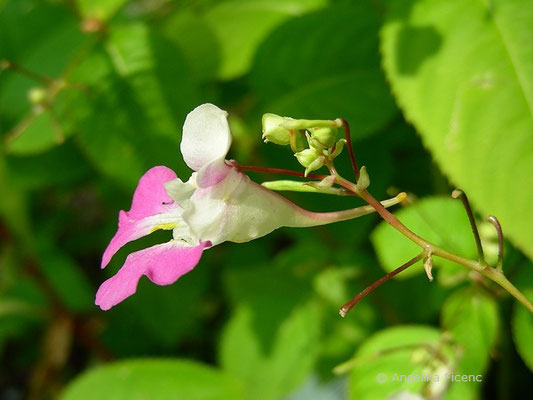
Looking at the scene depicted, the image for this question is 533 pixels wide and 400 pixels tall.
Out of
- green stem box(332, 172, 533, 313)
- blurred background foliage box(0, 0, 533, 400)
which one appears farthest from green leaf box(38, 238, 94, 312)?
green stem box(332, 172, 533, 313)

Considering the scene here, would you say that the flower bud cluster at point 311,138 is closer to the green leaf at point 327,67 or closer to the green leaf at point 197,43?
the green leaf at point 327,67

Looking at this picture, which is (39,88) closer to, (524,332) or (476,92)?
(476,92)

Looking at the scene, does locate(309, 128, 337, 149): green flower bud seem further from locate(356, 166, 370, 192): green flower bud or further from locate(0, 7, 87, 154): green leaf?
locate(0, 7, 87, 154): green leaf

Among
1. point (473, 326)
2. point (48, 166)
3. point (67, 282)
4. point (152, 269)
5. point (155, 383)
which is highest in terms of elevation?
point (152, 269)

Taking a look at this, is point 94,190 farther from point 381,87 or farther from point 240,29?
point 381,87

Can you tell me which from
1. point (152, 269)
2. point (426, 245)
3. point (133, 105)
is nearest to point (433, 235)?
point (426, 245)

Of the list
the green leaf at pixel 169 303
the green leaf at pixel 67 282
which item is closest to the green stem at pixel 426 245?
the green leaf at pixel 169 303
